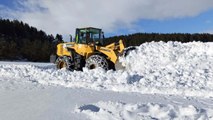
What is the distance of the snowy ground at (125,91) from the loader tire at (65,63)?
7.93 ft

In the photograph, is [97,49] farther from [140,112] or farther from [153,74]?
[140,112]

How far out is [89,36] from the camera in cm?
1939

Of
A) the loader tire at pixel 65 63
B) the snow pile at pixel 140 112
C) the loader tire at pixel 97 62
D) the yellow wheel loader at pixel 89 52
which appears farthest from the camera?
the loader tire at pixel 65 63

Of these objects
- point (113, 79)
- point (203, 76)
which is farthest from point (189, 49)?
point (113, 79)

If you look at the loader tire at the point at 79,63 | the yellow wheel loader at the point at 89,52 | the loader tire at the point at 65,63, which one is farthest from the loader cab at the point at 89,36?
the loader tire at the point at 65,63

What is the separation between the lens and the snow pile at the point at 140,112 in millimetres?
7078

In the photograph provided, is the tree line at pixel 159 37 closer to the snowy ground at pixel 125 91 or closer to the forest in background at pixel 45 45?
the forest in background at pixel 45 45

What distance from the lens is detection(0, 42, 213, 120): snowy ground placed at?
750 centimetres

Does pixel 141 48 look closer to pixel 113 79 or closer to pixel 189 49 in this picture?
pixel 189 49

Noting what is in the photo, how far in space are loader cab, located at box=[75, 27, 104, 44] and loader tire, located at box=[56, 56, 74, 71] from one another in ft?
3.61

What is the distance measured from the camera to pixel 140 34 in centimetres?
7069

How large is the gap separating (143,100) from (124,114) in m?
2.59

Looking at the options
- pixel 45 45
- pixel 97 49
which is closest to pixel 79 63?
pixel 97 49

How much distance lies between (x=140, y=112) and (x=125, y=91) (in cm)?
392
